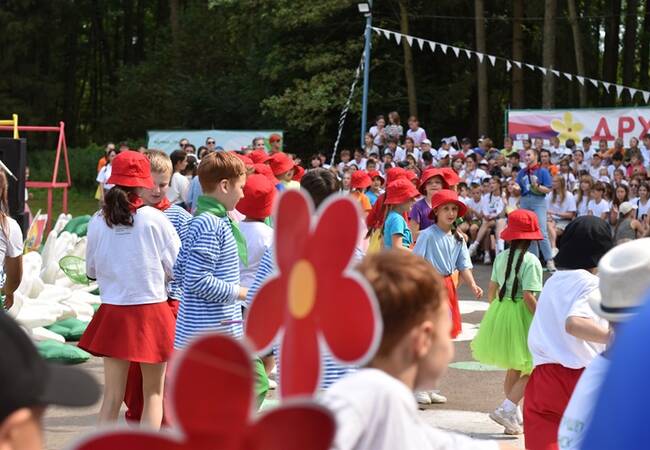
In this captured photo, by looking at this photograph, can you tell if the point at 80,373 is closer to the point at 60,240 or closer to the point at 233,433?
the point at 233,433

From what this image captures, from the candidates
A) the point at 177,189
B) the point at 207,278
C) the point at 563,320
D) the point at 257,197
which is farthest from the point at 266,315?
the point at 177,189

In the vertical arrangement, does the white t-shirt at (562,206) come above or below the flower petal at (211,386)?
below

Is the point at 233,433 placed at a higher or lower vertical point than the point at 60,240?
higher

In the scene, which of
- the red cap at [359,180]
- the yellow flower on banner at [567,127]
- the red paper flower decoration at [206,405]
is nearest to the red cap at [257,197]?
the red paper flower decoration at [206,405]

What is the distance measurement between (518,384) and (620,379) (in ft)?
19.6

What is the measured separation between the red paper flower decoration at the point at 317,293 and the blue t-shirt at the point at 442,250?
241 inches

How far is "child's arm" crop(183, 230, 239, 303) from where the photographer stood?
5574 mm

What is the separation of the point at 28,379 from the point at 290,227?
59 cm

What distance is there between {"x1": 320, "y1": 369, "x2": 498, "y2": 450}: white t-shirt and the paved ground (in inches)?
182

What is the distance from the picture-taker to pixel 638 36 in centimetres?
4272

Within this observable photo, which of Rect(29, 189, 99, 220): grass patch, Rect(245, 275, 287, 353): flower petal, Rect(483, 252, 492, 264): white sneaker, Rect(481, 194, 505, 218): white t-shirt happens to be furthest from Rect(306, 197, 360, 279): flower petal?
Rect(29, 189, 99, 220): grass patch

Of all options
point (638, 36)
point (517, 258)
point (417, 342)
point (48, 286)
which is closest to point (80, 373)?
point (417, 342)

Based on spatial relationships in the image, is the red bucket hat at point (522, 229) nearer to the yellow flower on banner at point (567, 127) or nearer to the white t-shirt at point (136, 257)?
the white t-shirt at point (136, 257)

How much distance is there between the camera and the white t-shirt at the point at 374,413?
7.26 feet
